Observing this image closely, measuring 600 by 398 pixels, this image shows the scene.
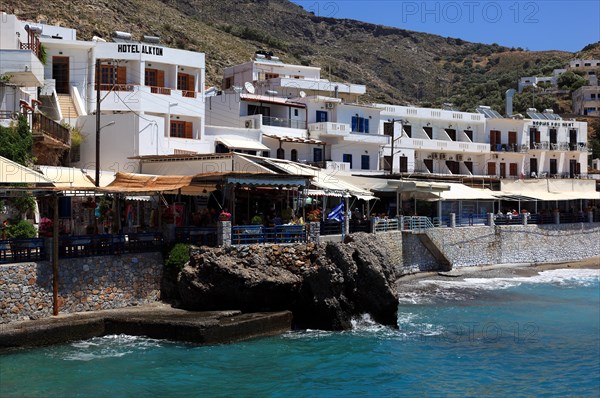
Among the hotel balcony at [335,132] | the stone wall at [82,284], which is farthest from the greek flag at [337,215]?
the hotel balcony at [335,132]

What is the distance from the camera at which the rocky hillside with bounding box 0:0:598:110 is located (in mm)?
86188

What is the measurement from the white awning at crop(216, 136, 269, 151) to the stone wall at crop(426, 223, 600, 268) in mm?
10679

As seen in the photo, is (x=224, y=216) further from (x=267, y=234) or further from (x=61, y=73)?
(x=61, y=73)

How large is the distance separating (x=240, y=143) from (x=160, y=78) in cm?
557

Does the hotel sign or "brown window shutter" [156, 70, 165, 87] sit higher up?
the hotel sign

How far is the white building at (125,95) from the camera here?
36438 millimetres

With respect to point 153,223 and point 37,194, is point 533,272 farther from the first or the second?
point 37,194

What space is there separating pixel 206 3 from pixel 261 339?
370 ft

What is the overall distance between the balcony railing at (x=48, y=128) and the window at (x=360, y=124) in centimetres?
2228

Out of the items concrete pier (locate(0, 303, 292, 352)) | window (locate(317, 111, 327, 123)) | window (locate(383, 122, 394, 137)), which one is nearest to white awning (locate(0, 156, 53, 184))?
concrete pier (locate(0, 303, 292, 352))

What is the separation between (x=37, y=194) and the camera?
23.2 meters

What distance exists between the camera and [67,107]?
3888 cm

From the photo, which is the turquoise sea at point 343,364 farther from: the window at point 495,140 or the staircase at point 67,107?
the window at point 495,140

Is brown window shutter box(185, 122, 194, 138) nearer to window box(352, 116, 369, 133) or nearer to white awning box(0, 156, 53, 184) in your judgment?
window box(352, 116, 369, 133)
